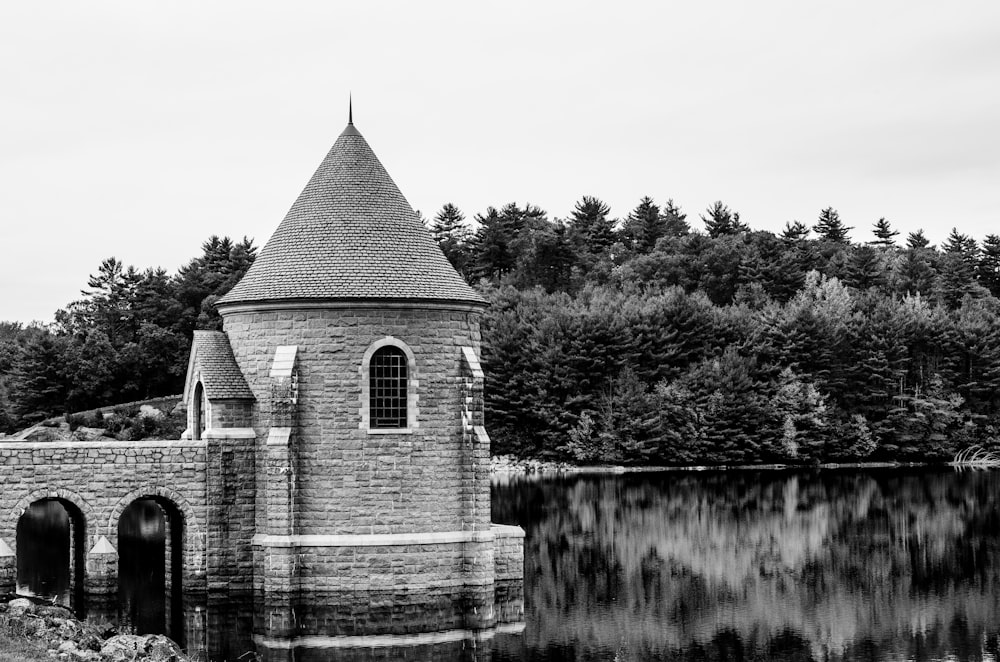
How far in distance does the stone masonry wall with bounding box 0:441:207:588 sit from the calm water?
1804 millimetres

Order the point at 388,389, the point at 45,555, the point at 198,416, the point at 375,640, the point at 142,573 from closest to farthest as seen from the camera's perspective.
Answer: the point at 375,640 → the point at 388,389 → the point at 198,416 → the point at 142,573 → the point at 45,555

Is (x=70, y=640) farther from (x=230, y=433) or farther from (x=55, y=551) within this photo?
(x=55, y=551)

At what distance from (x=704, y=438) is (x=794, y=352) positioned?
24.8 ft

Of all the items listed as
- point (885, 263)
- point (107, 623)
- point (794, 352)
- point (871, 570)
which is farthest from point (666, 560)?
point (885, 263)

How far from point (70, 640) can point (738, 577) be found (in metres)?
15.9

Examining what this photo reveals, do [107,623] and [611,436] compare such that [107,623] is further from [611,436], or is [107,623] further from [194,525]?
[611,436]

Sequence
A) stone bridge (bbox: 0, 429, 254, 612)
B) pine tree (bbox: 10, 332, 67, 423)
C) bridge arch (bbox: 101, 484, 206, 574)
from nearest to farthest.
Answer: stone bridge (bbox: 0, 429, 254, 612) < bridge arch (bbox: 101, 484, 206, 574) < pine tree (bbox: 10, 332, 67, 423)

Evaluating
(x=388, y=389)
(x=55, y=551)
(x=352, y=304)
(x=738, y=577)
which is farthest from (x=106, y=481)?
(x=738, y=577)

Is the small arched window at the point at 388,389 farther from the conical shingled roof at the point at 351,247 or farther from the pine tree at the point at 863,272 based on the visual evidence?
the pine tree at the point at 863,272

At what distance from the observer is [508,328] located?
64.2 m

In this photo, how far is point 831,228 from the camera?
104688 millimetres

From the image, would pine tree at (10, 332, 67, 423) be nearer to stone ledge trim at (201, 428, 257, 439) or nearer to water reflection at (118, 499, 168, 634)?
water reflection at (118, 499, 168, 634)

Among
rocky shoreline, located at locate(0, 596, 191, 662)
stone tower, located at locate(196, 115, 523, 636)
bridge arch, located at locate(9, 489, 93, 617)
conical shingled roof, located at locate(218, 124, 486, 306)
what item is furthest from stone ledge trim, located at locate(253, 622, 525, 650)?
conical shingled roof, located at locate(218, 124, 486, 306)

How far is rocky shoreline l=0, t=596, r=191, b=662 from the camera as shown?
18672 millimetres
